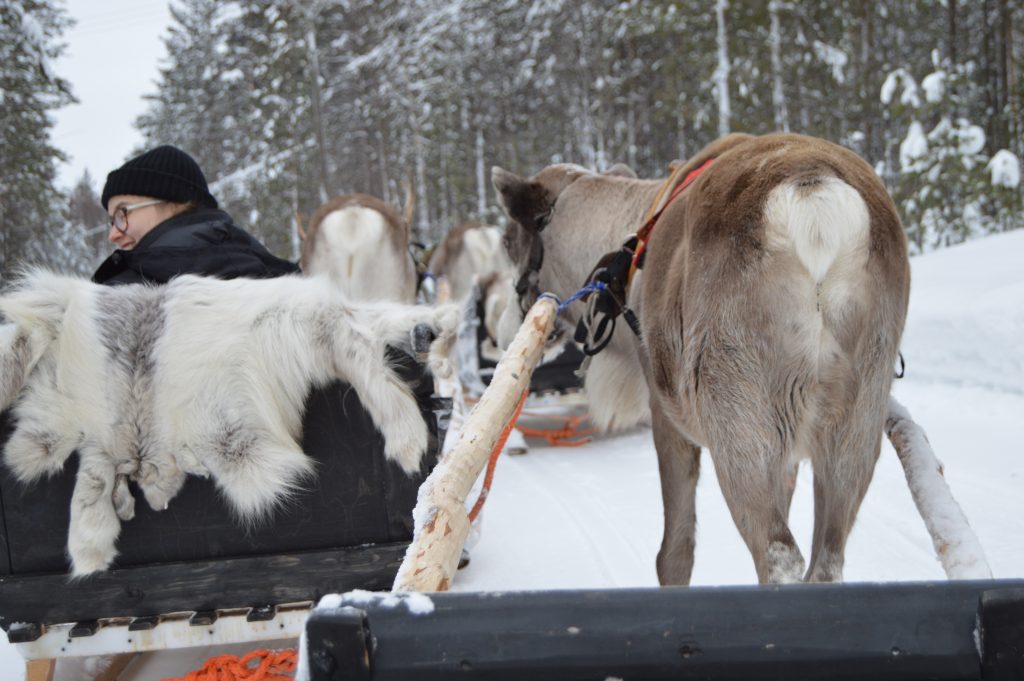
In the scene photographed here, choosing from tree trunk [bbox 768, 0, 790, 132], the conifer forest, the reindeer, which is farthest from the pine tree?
tree trunk [bbox 768, 0, 790, 132]

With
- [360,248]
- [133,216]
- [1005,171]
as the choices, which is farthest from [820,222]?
[1005,171]

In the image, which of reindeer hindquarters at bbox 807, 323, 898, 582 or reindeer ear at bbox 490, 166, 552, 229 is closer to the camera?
reindeer hindquarters at bbox 807, 323, 898, 582

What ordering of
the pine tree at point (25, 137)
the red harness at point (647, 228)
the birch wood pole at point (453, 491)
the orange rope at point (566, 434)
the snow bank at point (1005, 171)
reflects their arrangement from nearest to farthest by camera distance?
the birch wood pole at point (453, 491)
the red harness at point (647, 228)
the orange rope at point (566, 434)
the snow bank at point (1005, 171)
the pine tree at point (25, 137)

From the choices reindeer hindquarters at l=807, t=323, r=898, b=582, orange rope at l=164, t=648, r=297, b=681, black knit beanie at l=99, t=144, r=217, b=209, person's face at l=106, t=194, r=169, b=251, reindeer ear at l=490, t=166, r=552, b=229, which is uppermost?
black knit beanie at l=99, t=144, r=217, b=209

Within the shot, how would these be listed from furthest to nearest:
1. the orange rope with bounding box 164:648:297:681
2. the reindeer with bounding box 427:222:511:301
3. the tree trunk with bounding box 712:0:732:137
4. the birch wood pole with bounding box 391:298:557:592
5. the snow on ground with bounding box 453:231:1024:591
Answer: the tree trunk with bounding box 712:0:732:137
the reindeer with bounding box 427:222:511:301
the snow on ground with bounding box 453:231:1024:591
the orange rope with bounding box 164:648:297:681
the birch wood pole with bounding box 391:298:557:592

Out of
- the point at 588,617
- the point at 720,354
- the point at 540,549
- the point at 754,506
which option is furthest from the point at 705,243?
the point at 540,549

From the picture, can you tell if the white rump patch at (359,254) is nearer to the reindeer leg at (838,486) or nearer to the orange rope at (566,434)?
the orange rope at (566,434)

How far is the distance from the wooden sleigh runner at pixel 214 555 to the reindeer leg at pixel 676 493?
86cm

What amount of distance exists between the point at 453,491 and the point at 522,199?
8.71 ft

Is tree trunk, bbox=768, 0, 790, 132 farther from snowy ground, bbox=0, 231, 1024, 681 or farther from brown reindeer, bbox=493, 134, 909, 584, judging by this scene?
brown reindeer, bbox=493, 134, 909, 584

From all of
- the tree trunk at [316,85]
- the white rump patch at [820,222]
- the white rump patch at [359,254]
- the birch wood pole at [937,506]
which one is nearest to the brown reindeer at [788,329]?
the white rump patch at [820,222]

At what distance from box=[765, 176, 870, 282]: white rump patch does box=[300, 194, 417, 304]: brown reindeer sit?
20.8 feet

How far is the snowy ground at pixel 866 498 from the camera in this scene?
4.00 metres

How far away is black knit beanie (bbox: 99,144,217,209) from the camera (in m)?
3.50
